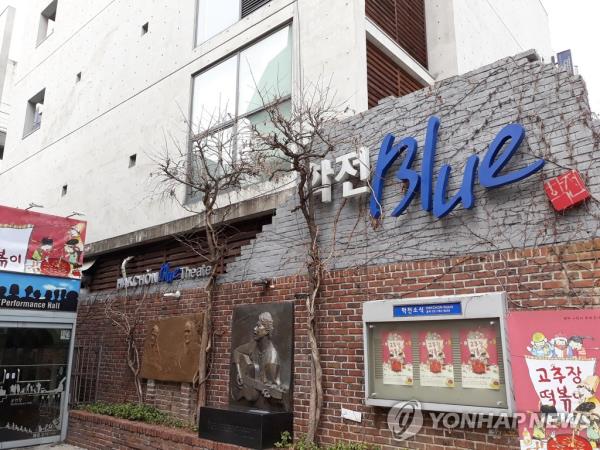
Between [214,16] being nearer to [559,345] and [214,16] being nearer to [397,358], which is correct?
[397,358]

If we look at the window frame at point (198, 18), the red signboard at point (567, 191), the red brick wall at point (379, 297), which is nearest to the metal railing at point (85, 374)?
the red brick wall at point (379, 297)

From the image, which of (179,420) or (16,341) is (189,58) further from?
(179,420)

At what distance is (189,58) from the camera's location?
11.5m

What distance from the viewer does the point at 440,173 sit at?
5.96 metres

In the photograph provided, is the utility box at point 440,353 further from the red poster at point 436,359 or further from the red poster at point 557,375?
the red poster at point 557,375

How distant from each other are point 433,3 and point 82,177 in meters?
10.1

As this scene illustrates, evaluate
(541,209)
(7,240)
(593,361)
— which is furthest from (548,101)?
(7,240)

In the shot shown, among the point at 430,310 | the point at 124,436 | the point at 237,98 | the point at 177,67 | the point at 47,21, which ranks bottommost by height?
the point at 124,436

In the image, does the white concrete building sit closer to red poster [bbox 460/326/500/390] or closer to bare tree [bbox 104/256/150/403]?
bare tree [bbox 104/256/150/403]

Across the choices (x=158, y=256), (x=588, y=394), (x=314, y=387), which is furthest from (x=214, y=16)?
(x=588, y=394)

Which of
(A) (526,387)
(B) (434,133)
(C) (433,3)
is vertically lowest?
(A) (526,387)

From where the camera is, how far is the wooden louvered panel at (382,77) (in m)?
9.02

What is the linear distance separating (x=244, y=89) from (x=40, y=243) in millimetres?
4986

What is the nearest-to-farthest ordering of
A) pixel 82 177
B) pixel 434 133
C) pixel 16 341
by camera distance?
pixel 434 133 → pixel 16 341 → pixel 82 177
